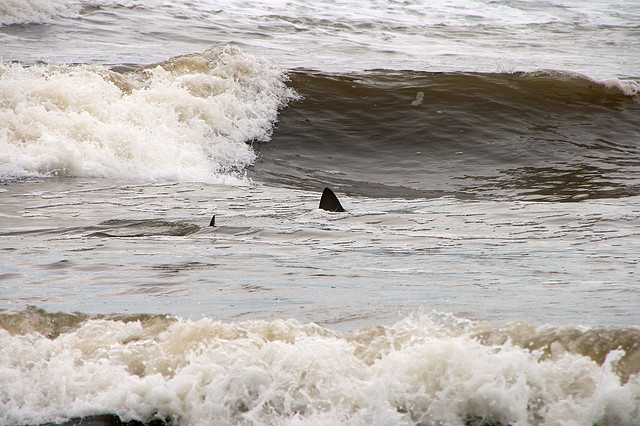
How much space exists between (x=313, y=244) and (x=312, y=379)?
237 cm

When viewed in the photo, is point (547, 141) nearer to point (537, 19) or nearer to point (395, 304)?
point (395, 304)

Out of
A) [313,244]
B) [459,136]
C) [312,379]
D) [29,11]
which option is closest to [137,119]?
[459,136]

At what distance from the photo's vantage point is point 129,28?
19656 millimetres

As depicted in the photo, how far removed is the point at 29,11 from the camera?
1936 cm

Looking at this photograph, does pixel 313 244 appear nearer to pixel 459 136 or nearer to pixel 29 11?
pixel 459 136

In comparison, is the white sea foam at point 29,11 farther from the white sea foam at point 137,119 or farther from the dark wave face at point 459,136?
the dark wave face at point 459,136

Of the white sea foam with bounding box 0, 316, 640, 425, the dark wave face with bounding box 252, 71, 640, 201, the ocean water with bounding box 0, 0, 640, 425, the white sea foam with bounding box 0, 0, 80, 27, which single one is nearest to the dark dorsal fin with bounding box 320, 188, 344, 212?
the ocean water with bounding box 0, 0, 640, 425

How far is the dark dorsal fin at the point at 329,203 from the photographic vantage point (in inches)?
254

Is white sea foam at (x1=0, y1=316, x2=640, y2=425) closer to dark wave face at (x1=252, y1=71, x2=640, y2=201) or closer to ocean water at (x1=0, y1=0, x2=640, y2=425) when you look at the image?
ocean water at (x1=0, y1=0, x2=640, y2=425)

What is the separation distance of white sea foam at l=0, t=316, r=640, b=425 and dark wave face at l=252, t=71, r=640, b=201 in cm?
576

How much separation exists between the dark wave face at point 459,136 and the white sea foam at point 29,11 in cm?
902

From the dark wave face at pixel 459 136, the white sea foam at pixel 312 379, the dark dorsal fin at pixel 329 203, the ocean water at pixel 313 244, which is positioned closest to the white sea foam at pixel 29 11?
the ocean water at pixel 313 244

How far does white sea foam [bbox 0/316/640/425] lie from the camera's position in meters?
2.70

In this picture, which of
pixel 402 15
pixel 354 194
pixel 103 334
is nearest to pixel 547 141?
pixel 354 194
